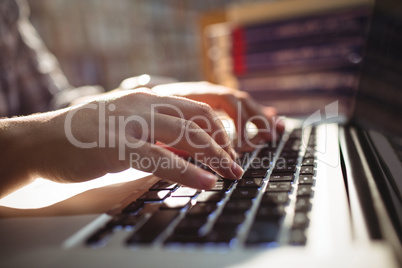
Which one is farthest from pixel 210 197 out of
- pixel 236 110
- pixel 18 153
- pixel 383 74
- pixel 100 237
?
pixel 383 74

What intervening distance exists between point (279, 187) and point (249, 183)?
0.14 ft

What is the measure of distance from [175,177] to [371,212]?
20 centimetres

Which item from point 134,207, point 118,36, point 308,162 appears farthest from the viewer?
point 118,36

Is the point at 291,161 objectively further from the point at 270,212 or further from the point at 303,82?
the point at 303,82

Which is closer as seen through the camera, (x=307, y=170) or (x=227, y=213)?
(x=227, y=213)

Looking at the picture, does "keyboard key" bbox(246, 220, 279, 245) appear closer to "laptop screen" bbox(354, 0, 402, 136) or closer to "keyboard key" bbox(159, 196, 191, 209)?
"keyboard key" bbox(159, 196, 191, 209)

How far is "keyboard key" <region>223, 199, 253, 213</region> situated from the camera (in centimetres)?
31

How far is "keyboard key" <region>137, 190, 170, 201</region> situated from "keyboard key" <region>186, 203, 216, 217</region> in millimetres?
56

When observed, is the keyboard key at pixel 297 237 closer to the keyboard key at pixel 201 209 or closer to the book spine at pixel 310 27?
the keyboard key at pixel 201 209

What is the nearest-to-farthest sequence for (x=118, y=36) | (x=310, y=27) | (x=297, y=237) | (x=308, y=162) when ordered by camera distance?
(x=297, y=237) → (x=308, y=162) → (x=310, y=27) → (x=118, y=36)

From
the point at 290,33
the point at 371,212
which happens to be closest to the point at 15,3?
the point at 290,33

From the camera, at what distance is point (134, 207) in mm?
350

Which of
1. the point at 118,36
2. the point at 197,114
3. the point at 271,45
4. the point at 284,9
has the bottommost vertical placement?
the point at 197,114

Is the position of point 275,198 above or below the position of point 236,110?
below
